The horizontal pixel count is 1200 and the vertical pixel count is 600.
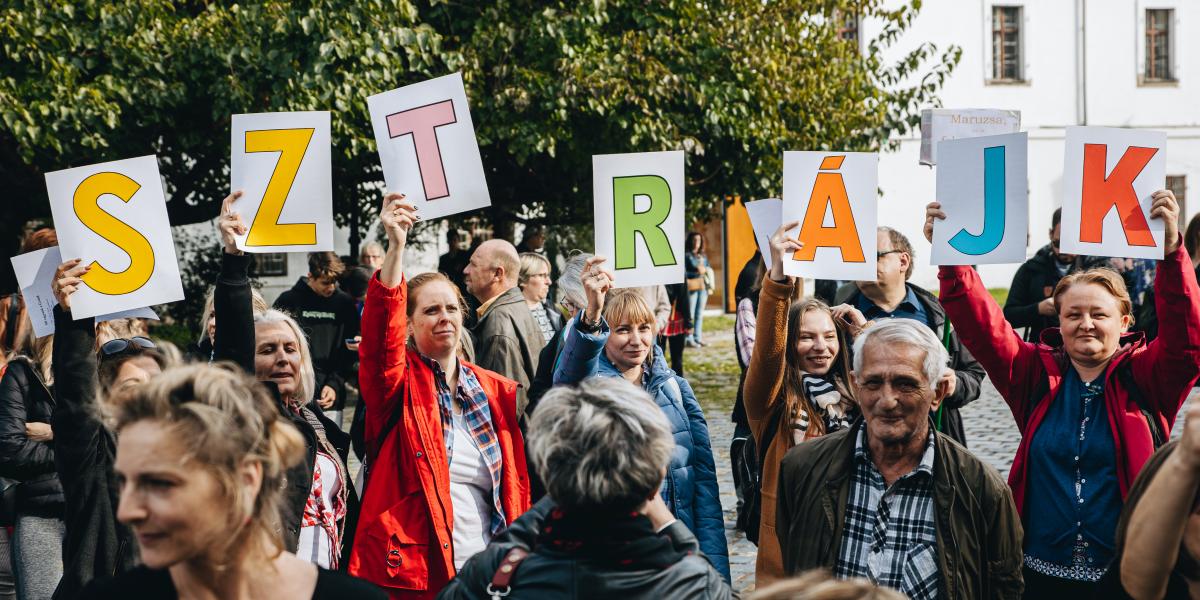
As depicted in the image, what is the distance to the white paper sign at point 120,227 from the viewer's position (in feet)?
14.0

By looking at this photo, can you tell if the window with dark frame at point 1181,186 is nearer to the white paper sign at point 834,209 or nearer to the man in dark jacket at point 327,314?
the man in dark jacket at point 327,314

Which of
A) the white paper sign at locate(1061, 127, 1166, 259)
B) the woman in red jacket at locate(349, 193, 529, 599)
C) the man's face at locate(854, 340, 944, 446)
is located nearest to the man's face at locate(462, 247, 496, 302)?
the woman in red jacket at locate(349, 193, 529, 599)

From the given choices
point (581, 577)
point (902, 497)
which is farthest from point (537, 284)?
point (581, 577)

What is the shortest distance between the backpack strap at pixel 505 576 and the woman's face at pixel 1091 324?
7.35ft

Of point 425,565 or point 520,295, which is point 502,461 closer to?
point 425,565

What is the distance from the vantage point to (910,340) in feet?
10.9

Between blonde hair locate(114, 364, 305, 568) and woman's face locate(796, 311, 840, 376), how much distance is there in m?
2.37

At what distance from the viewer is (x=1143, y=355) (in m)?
3.85

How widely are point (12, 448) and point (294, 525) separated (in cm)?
132

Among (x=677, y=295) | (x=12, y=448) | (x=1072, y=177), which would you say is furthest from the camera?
(x=677, y=295)

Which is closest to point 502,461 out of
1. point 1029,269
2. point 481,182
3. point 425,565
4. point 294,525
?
point 425,565

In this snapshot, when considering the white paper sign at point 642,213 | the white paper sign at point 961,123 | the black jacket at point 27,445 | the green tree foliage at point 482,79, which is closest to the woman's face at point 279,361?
the black jacket at point 27,445

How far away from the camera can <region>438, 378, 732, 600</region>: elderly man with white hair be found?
7.77 feet

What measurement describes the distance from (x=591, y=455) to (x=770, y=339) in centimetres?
160
